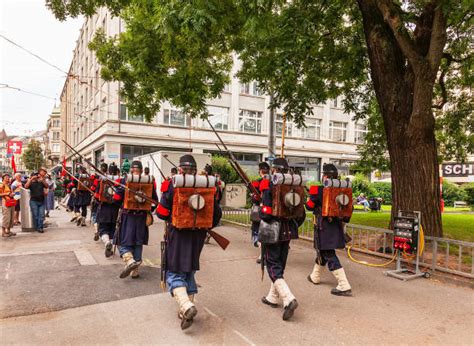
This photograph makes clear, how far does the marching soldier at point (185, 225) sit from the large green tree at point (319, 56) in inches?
101

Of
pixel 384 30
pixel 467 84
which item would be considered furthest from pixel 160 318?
pixel 467 84

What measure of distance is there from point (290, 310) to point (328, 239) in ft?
5.30

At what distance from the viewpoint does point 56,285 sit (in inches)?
216

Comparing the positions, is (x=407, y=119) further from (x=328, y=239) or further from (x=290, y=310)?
(x=290, y=310)

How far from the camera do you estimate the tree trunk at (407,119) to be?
729cm

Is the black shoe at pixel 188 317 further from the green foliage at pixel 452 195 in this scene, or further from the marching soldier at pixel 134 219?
the green foliage at pixel 452 195

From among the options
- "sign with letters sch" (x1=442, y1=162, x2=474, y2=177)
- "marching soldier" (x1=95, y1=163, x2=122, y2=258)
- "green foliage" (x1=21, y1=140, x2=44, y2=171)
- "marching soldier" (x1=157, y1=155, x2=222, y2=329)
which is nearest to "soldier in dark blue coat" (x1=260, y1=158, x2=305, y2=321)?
Result: "marching soldier" (x1=157, y1=155, x2=222, y2=329)

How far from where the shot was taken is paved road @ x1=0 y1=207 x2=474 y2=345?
12.7 feet

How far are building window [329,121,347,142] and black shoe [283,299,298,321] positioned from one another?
111ft

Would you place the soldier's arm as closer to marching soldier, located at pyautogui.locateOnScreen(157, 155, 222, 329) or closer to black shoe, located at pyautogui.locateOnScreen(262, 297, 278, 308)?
marching soldier, located at pyautogui.locateOnScreen(157, 155, 222, 329)

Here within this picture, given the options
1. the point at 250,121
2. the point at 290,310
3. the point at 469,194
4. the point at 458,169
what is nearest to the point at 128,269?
the point at 290,310

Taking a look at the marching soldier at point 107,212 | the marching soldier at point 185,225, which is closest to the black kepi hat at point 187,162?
the marching soldier at point 185,225

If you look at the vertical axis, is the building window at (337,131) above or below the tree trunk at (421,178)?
above

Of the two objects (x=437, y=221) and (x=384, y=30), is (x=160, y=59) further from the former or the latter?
(x=437, y=221)
